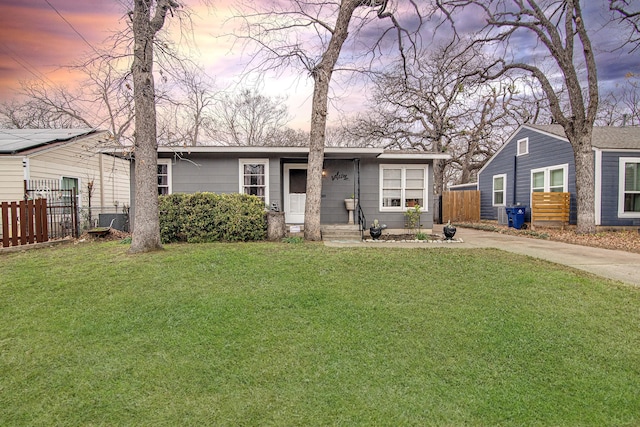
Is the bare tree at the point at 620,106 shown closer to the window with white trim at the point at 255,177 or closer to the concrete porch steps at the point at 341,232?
the concrete porch steps at the point at 341,232

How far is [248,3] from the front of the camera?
877cm

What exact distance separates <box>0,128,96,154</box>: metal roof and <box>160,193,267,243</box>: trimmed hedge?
6.68m

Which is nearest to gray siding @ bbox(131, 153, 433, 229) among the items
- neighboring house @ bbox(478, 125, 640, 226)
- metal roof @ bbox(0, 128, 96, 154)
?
metal roof @ bbox(0, 128, 96, 154)

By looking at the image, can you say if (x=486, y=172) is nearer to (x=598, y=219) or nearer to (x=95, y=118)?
(x=598, y=219)

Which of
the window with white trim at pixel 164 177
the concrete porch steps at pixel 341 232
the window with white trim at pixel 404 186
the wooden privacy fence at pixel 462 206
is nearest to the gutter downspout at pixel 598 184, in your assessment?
the window with white trim at pixel 404 186

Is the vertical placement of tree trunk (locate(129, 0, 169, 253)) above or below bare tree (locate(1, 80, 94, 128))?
below

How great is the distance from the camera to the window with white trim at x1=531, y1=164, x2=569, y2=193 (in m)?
12.8

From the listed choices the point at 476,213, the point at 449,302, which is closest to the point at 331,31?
the point at 449,302

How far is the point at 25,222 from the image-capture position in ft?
24.7

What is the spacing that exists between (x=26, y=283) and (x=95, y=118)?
4806mm

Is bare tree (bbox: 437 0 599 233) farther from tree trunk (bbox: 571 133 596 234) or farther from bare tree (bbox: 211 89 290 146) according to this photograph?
bare tree (bbox: 211 89 290 146)

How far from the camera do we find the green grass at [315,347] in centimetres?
223

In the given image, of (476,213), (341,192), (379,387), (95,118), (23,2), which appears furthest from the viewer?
(476,213)

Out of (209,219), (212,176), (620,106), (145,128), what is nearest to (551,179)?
(212,176)
